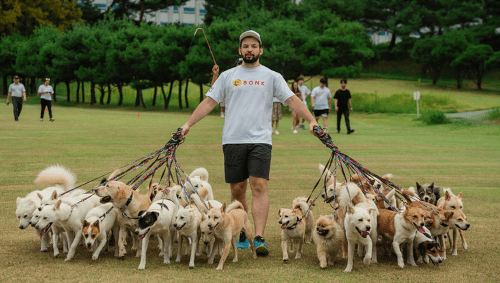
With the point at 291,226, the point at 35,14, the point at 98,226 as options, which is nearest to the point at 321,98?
the point at 291,226

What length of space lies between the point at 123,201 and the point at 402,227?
2.91 meters

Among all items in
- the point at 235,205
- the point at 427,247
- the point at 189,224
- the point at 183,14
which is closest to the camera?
the point at 427,247

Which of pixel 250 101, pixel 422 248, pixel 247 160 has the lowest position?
pixel 422 248

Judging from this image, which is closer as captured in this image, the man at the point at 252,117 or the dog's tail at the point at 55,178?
the man at the point at 252,117

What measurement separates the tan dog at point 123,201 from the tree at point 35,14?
58.2m

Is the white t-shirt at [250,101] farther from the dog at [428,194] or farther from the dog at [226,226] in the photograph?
the dog at [428,194]

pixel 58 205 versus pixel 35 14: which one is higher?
pixel 35 14

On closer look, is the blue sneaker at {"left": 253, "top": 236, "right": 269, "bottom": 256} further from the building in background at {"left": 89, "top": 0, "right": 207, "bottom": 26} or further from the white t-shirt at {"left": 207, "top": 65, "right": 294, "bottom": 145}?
the building in background at {"left": 89, "top": 0, "right": 207, "bottom": 26}

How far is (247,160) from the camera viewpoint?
529cm

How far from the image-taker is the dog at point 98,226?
15.3ft

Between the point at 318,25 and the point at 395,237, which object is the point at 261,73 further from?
the point at 318,25

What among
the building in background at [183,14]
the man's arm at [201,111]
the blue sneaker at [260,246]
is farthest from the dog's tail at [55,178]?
the building in background at [183,14]

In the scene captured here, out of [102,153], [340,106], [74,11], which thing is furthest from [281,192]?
[74,11]

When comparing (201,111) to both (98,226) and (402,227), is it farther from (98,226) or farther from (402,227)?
(402,227)
